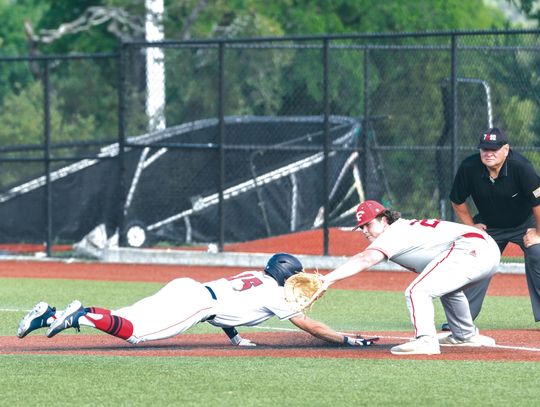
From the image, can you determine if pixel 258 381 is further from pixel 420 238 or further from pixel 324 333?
pixel 420 238

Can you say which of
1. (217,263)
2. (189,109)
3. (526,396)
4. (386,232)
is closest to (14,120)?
(189,109)

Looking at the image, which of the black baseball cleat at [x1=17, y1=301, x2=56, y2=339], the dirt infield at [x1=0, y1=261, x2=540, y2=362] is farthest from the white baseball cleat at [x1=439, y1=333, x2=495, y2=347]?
the black baseball cleat at [x1=17, y1=301, x2=56, y2=339]

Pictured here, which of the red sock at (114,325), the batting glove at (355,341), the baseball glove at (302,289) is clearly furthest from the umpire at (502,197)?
the red sock at (114,325)

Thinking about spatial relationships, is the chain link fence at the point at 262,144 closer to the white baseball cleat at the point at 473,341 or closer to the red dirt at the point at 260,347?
the red dirt at the point at 260,347

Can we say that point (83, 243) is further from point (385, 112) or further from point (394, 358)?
point (394, 358)

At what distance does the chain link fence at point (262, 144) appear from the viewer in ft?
70.6

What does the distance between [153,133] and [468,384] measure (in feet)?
47.5

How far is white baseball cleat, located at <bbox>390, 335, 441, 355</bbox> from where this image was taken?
34.1ft

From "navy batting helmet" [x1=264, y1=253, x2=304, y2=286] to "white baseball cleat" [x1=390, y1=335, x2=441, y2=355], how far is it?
104cm

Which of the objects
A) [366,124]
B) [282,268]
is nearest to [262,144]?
[366,124]

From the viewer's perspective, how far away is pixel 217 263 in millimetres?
20234

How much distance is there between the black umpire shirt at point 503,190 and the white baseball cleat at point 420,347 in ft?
7.31

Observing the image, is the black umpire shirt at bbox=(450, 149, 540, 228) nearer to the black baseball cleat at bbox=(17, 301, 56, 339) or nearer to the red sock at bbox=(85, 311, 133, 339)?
the red sock at bbox=(85, 311, 133, 339)

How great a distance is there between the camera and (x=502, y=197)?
12250 mm
